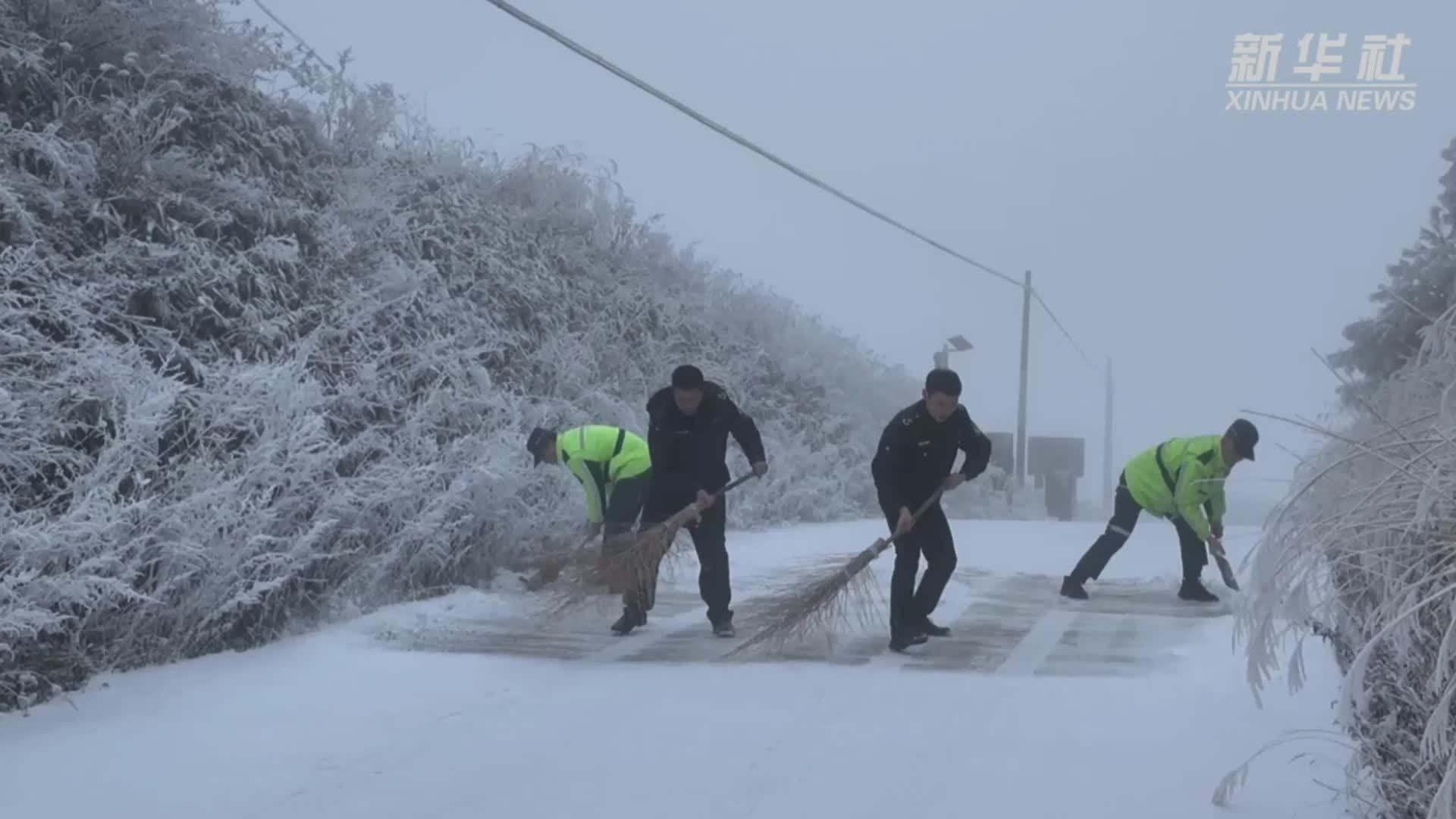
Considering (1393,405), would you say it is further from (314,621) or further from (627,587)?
(314,621)

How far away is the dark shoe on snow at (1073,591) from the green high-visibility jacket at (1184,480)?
78cm

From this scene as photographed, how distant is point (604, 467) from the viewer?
354 inches

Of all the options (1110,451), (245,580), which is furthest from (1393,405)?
(1110,451)

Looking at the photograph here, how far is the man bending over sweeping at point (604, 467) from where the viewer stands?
8.94 meters

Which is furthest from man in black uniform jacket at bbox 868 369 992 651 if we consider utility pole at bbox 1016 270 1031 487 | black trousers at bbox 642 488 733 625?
utility pole at bbox 1016 270 1031 487

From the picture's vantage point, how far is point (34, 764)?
15.8 feet

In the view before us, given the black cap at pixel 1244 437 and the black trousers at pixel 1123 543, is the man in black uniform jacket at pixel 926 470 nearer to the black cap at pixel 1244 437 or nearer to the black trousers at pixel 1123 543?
the black cap at pixel 1244 437

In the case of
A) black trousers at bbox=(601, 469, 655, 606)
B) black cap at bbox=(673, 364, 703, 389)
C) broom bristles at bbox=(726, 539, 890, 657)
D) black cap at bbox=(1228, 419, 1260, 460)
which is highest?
black cap at bbox=(673, 364, 703, 389)

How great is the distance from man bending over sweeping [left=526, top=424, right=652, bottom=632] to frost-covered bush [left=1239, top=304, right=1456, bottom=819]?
540cm

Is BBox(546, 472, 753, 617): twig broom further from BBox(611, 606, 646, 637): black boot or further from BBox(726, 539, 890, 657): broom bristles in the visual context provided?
BBox(726, 539, 890, 657): broom bristles

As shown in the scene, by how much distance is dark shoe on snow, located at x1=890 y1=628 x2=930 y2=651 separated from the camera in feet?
24.5

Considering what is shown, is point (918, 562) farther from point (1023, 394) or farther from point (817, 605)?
point (1023, 394)

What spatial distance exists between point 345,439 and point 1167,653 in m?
5.45

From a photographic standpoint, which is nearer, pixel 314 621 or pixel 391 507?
pixel 314 621
